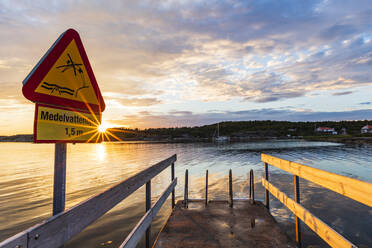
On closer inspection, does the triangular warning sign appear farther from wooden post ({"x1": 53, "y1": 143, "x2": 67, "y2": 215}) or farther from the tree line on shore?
the tree line on shore

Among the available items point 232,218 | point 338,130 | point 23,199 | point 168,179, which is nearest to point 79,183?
point 23,199

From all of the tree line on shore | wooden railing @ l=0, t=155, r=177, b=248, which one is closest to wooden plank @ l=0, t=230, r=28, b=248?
wooden railing @ l=0, t=155, r=177, b=248

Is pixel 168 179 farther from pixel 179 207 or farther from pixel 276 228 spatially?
pixel 276 228

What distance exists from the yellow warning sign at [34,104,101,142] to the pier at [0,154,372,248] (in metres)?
0.58

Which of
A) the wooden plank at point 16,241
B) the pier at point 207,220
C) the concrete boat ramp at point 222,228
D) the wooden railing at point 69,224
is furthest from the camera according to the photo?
the concrete boat ramp at point 222,228

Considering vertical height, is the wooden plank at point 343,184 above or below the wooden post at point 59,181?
below

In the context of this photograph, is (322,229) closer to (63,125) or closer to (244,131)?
(63,125)

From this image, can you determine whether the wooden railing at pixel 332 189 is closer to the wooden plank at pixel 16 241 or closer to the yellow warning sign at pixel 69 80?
the wooden plank at pixel 16 241

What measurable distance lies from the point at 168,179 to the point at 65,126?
15160 mm

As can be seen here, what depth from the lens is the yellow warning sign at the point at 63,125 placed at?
65.0 inches

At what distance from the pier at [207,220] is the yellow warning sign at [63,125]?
0.58 metres

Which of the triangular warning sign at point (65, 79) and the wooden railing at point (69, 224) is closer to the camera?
the wooden railing at point (69, 224)

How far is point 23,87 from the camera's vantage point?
5.14 feet

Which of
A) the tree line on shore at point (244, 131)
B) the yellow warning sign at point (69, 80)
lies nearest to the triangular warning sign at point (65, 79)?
the yellow warning sign at point (69, 80)
